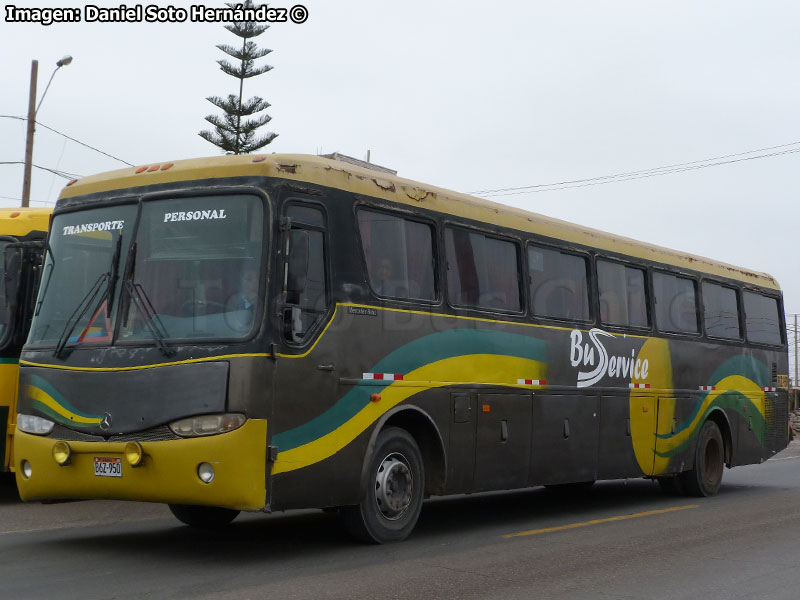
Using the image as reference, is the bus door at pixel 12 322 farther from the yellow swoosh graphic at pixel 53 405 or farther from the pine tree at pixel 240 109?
the pine tree at pixel 240 109

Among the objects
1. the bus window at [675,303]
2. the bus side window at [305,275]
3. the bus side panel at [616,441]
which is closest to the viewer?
the bus side window at [305,275]

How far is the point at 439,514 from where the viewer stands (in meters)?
12.7

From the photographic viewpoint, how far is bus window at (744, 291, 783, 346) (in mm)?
17266

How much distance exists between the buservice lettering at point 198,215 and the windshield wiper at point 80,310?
783 mm

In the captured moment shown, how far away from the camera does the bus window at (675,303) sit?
1489 centimetres

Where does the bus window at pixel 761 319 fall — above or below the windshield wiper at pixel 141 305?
above

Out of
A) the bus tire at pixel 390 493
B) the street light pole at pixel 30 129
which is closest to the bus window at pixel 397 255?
the bus tire at pixel 390 493

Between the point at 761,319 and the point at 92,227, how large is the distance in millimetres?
11840

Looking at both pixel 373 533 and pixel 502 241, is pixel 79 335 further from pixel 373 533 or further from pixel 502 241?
pixel 502 241

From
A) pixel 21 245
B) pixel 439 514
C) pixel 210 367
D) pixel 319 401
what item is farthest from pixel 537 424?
pixel 21 245

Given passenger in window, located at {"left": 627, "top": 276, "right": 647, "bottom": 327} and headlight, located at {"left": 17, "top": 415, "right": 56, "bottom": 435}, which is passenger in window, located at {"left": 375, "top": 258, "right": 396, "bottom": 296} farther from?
passenger in window, located at {"left": 627, "top": 276, "right": 647, "bottom": 327}

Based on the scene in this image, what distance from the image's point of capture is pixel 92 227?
31.4 feet

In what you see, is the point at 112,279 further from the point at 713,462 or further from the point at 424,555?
the point at 713,462

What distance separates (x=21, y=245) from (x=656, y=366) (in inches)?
321
